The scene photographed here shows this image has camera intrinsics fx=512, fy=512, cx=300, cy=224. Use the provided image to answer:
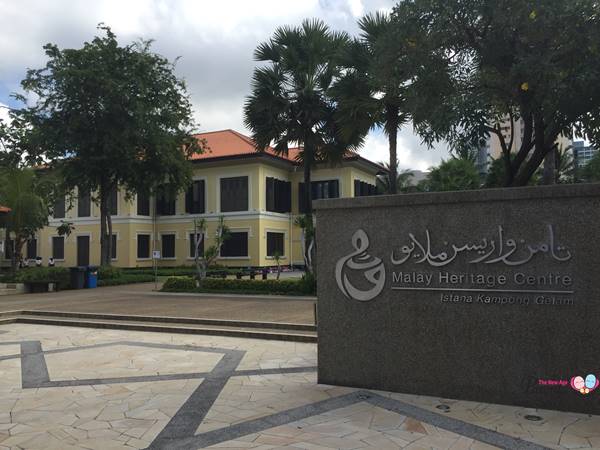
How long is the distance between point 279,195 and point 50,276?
55.9ft

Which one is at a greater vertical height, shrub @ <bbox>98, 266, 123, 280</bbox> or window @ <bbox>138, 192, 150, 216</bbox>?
window @ <bbox>138, 192, 150, 216</bbox>

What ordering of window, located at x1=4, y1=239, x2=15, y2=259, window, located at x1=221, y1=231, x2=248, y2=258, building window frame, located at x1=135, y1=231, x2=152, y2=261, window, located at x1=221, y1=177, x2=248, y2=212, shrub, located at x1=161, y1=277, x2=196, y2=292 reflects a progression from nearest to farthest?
shrub, located at x1=161, y1=277, x2=196, y2=292 → window, located at x1=4, y1=239, x2=15, y2=259 → window, located at x1=221, y1=231, x2=248, y2=258 → window, located at x1=221, y1=177, x2=248, y2=212 → building window frame, located at x1=135, y1=231, x2=152, y2=261

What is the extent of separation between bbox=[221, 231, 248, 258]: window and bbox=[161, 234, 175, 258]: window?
456 cm

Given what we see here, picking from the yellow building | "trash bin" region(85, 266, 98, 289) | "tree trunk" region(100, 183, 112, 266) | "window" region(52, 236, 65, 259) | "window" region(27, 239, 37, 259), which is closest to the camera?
"trash bin" region(85, 266, 98, 289)

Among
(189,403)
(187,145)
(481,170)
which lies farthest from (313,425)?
(187,145)

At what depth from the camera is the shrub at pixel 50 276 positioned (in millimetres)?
22188

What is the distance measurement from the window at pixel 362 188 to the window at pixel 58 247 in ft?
74.9

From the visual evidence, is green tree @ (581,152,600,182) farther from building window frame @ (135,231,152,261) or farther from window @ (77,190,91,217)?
window @ (77,190,91,217)

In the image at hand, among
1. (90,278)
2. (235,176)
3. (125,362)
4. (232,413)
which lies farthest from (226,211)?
(232,413)

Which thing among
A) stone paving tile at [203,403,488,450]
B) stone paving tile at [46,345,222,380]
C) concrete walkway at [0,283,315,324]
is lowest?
stone paving tile at [203,403,488,450]

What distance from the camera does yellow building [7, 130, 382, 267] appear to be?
34219mm

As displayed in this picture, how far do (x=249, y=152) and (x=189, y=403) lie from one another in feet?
96.1

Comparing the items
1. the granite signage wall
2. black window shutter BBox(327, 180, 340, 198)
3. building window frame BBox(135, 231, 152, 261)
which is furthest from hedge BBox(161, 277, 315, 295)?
building window frame BBox(135, 231, 152, 261)

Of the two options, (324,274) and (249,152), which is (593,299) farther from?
(249,152)
